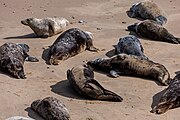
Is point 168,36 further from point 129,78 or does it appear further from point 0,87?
point 0,87

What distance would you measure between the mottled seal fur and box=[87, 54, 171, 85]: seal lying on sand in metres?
1.45

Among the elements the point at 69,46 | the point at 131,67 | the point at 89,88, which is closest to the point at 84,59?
the point at 69,46

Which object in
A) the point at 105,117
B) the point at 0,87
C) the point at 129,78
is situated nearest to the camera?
the point at 105,117

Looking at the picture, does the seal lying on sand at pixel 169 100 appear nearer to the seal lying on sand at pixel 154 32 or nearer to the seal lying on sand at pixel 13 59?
the seal lying on sand at pixel 13 59

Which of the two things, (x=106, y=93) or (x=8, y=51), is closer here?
(x=106, y=93)

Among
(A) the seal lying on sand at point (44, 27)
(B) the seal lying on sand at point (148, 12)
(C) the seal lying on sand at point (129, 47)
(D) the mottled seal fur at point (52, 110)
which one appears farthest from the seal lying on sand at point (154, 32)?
(D) the mottled seal fur at point (52, 110)

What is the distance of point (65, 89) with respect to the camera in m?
5.99

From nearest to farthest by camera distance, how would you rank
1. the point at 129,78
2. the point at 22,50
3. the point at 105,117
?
the point at 105,117
the point at 129,78
the point at 22,50

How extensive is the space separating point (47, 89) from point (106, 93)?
2.70ft

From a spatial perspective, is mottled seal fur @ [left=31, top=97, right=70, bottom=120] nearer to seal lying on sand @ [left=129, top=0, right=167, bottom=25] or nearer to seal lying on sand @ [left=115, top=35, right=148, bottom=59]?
seal lying on sand @ [left=115, top=35, right=148, bottom=59]

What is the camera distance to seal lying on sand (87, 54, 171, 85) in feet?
20.5

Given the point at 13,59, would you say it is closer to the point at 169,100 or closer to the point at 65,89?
the point at 65,89

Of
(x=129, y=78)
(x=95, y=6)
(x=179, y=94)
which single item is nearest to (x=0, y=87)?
(x=129, y=78)

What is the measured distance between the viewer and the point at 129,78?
6.36 m
